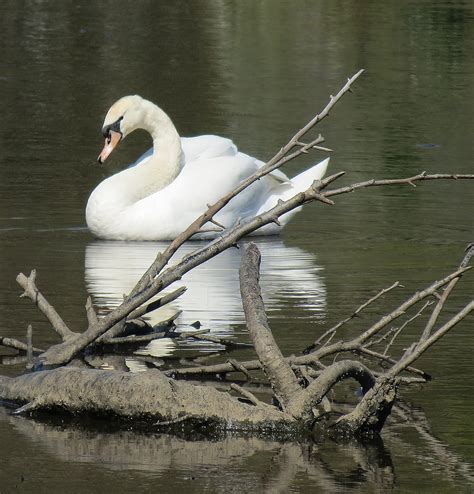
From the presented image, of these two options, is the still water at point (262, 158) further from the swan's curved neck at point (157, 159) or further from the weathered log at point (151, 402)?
the swan's curved neck at point (157, 159)

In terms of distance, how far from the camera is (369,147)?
15.4 metres

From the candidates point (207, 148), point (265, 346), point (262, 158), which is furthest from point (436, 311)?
Result: point (262, 158)

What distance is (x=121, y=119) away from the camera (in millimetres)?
12391

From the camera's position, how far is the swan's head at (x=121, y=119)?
1234 cm

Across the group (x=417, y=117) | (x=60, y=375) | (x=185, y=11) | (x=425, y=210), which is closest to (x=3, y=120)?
(x=417, y=117)

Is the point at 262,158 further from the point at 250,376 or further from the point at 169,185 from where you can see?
the point at 250,376

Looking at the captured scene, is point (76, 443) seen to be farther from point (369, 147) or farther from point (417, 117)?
Result: point (417, 117)

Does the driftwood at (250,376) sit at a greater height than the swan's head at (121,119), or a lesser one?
greater

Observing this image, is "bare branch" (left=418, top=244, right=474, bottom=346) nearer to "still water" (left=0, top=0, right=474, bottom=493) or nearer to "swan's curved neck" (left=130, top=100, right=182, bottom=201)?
"still water" (left=0, top=0, right=474, bottom=493)

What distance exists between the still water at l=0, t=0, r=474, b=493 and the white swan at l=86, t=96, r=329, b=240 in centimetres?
22

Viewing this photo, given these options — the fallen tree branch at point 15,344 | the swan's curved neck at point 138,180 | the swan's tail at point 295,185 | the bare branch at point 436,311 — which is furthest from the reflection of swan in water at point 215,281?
the bare branch at point 436,311

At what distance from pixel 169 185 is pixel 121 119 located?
2.77 feet

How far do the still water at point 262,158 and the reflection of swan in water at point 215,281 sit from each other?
0.02 m

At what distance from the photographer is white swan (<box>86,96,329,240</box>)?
1139cm
